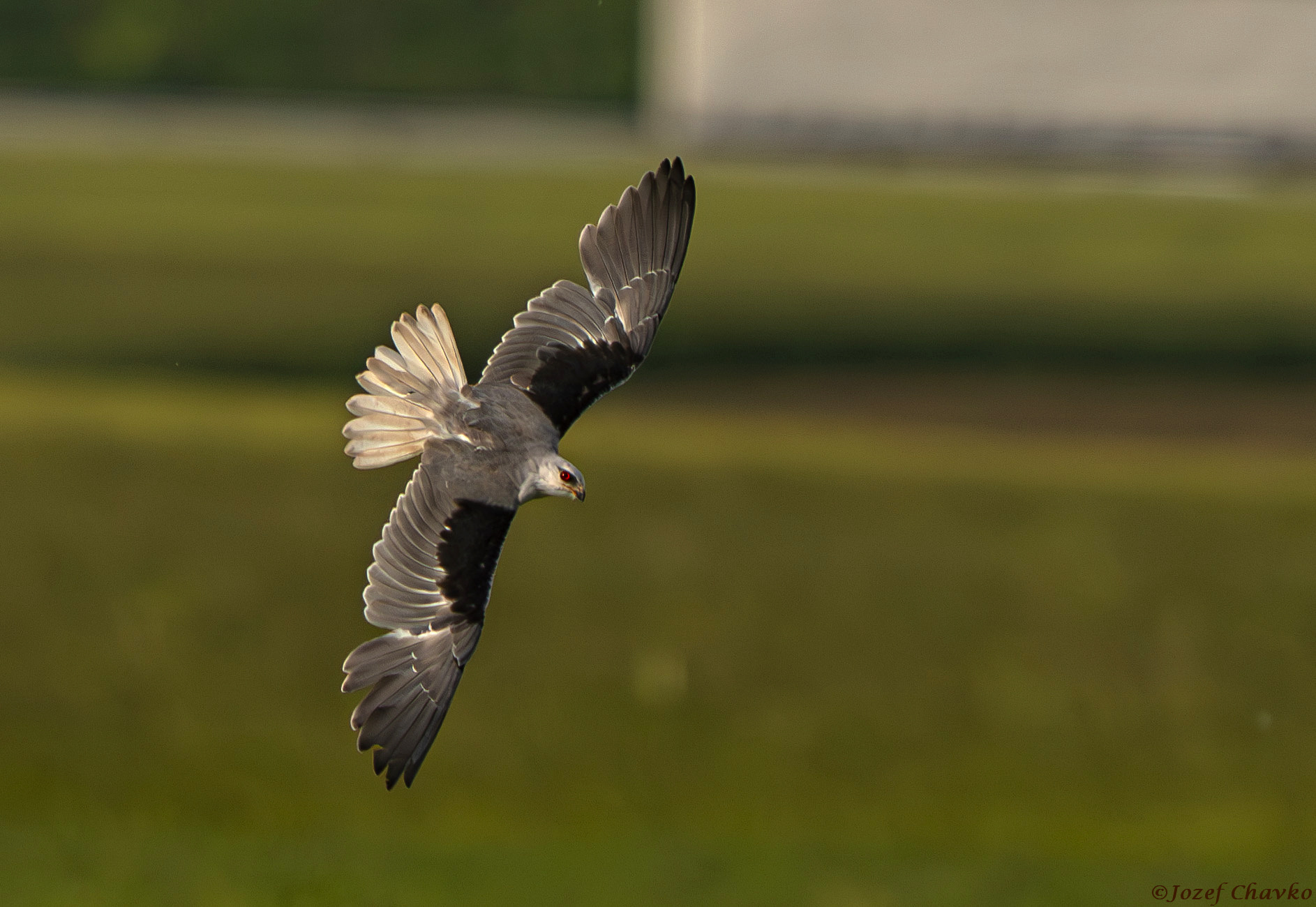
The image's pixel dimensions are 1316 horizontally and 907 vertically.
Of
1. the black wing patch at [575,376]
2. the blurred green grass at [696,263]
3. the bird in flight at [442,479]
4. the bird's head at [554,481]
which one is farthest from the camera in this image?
the blurred green grass at [696,263]

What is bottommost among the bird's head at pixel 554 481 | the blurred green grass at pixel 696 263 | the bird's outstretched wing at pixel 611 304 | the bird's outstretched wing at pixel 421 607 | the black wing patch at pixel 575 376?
the blurred green grass at pixel 696 263

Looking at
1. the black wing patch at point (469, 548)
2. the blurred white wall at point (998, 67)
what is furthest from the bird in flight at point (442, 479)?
the blurred white wall at point (998, 67)

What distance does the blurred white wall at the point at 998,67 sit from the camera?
2675 centimetres

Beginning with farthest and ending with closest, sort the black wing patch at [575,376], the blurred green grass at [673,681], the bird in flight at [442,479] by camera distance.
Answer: the blurred green grass at [673,681] → the black wing patch at [575,376] → the bird in flight at [442,479]

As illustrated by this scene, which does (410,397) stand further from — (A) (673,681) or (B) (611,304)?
(A) (673,681)

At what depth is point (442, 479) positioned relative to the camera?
4.25m

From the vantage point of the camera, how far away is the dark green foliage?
29.5 metres

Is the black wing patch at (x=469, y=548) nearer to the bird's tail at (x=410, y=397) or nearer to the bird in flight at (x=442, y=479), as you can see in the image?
the bird in flight at (x=442, y=479)

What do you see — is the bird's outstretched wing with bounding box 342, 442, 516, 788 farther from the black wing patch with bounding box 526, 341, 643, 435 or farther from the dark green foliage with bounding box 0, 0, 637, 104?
the dark green foliage with bounding box 0, 0, 637, 104

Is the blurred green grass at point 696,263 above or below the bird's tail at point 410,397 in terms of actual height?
below

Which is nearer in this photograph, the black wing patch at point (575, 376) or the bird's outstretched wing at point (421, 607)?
the bird's outstretched wing at point (421, 607)

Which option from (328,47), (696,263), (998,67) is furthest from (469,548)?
(328,47)

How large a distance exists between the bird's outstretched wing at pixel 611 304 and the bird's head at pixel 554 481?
363mm

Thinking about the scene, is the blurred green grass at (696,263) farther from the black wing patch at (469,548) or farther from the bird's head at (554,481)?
the bird's head at (554,481)
